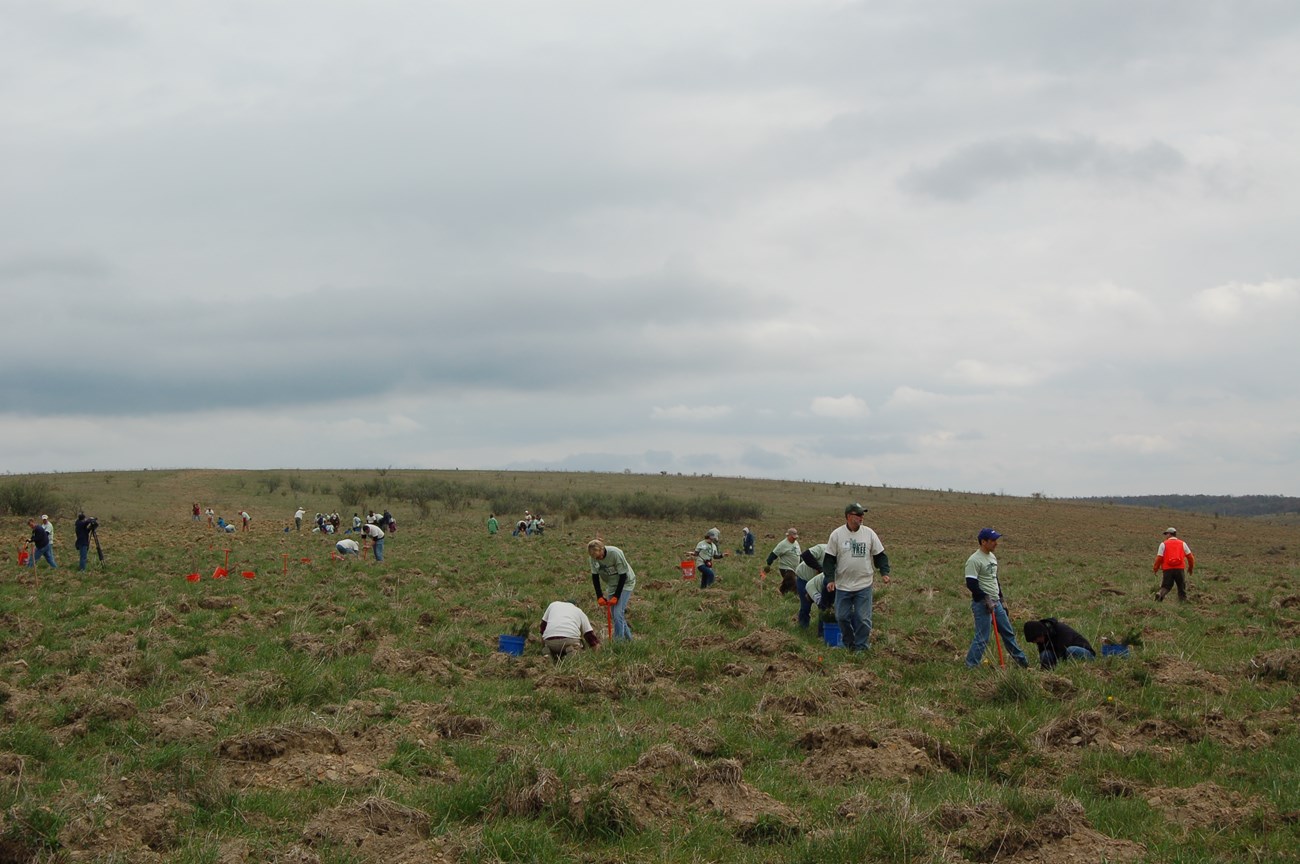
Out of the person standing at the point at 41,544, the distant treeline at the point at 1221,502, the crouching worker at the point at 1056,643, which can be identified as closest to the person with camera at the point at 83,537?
the person standing at the point at 41,544

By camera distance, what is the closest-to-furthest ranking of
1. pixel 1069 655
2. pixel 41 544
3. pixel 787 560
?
pixel 1069 655
pixel 787 560
pixel 41 544

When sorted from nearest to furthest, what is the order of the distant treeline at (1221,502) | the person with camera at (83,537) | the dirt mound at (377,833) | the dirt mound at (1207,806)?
the dirt mound at (377,833)
the dirt mound at (1207,806)
the person with camera at (83,537)
the distant treeline at (1221,502)

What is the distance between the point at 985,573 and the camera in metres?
11.4

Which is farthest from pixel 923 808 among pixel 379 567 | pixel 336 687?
pixel 379 567

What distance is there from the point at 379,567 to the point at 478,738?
1634 centimetres

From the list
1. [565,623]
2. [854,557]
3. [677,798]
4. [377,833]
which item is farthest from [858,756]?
[565,623]

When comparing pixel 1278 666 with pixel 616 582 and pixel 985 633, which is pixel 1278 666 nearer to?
pixel 985 633

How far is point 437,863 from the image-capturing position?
5449 mm

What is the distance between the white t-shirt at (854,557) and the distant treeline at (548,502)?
1753 inches

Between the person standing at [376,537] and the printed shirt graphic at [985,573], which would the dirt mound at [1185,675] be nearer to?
the printed shirt graphic at [985,573]

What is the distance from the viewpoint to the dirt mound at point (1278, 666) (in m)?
10.0

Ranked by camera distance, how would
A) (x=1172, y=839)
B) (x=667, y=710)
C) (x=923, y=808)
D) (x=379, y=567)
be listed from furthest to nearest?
(x=379, y=567) < (x=667, y=710) < (x=923, y=808) < (x=1172, y=839)

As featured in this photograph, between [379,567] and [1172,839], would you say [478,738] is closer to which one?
[1172,839]

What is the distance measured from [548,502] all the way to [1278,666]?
58.7 metres
